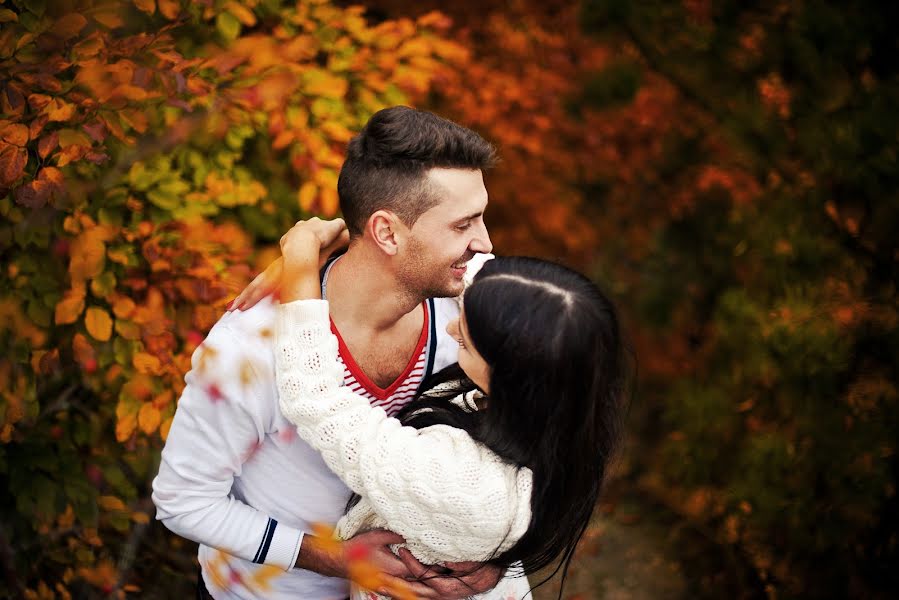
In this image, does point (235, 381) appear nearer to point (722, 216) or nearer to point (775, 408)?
point (775, 408)

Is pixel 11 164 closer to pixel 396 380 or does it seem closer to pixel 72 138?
pixel 72 138

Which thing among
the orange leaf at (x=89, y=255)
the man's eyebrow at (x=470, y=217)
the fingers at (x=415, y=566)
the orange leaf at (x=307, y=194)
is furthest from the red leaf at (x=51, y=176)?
the fingers at (x=415, y=566)

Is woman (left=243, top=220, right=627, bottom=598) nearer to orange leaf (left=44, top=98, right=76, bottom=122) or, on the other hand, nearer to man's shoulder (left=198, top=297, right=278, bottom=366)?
man's shoulder (left=198, top=297, right=278, bottom=366)

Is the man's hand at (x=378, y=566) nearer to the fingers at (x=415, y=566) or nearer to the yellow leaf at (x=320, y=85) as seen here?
the fingers at (x=415, y=566)

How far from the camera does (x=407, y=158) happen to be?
2338 mm

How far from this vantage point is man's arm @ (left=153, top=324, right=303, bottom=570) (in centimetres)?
214

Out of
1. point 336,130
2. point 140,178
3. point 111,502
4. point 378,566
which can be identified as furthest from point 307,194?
point 378,566

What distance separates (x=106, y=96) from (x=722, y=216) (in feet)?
14.8

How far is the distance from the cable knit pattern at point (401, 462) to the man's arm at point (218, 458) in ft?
0.43

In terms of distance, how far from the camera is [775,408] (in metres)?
4.39

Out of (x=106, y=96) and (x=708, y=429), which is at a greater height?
(x=106, y=96)

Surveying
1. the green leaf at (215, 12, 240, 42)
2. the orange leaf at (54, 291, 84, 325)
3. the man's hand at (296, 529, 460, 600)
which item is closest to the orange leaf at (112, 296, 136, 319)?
the orange leaf at (54, 291, 84, 325)

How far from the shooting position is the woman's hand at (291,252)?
2.28 meters

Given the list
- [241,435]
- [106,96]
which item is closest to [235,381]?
[241,435]
